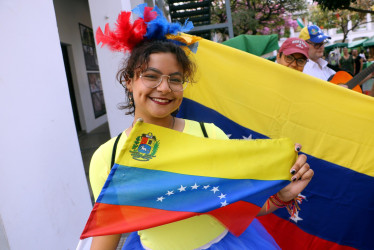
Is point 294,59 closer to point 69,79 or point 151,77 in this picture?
point 151,77

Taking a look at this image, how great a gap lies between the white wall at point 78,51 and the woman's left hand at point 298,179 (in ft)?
29.0

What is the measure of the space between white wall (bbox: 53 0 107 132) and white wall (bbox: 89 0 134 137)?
479 centimetres

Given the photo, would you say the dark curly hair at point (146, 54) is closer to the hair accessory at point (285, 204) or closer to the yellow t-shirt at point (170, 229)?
the yellow t-shirt at point (170, 229)

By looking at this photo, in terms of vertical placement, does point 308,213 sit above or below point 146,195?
below

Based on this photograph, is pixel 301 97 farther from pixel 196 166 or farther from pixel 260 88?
pixel 196 166

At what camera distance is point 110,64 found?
185 inches

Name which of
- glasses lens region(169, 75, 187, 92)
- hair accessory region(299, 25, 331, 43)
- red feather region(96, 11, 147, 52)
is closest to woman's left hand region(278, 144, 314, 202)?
glasses lens region(169, 75, 187, 92)

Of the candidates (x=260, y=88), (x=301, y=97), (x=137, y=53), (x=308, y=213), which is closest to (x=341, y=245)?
(x=308, y=213)

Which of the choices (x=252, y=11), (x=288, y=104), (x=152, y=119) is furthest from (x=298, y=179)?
(x=252, y=11)

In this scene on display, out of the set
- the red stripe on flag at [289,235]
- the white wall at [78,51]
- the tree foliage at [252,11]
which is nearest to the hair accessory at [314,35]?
the red stripe on flag at [289,235]

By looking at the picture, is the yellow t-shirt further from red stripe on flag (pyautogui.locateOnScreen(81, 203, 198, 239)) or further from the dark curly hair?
the dark curly hair

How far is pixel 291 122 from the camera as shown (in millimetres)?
2363

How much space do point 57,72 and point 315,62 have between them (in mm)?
2807

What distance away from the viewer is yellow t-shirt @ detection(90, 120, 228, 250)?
4.51ft
